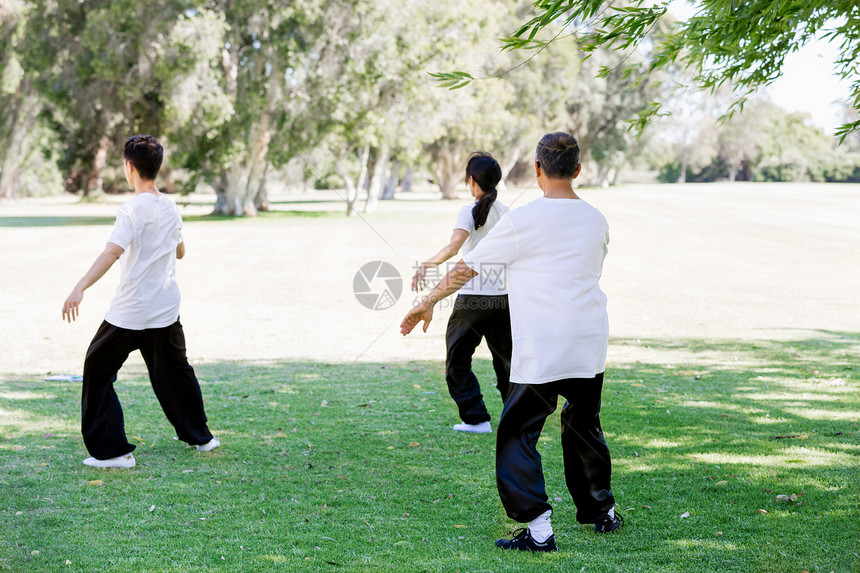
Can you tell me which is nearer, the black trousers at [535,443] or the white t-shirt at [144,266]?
the black trousers at [535,443]

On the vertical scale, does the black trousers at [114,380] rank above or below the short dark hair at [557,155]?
below

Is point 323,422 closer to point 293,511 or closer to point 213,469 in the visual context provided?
point 213,469

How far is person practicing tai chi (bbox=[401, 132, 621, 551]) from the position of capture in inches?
157

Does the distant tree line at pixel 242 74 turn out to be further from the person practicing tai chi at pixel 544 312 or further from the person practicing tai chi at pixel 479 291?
the person practicing tai chi at pixel 544 312

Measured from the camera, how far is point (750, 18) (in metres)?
5.07

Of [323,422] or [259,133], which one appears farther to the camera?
[259,133]

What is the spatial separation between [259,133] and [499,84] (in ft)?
53.5

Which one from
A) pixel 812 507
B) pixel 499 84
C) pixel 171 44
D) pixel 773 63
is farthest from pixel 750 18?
pixel 499 84

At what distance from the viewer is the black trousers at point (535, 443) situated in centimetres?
410

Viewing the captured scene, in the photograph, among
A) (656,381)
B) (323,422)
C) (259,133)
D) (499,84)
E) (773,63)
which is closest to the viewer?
(773,63)

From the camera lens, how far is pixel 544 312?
402cm

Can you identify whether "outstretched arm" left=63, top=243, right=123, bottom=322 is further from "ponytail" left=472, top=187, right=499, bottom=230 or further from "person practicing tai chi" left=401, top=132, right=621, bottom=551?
"ponytail" left=472, top=187, right=499, bottom=230

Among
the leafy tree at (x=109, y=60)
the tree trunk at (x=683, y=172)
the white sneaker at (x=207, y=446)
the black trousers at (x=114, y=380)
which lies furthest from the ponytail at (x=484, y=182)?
the tree trunk at (x=683, y=172)

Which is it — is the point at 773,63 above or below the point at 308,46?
below
